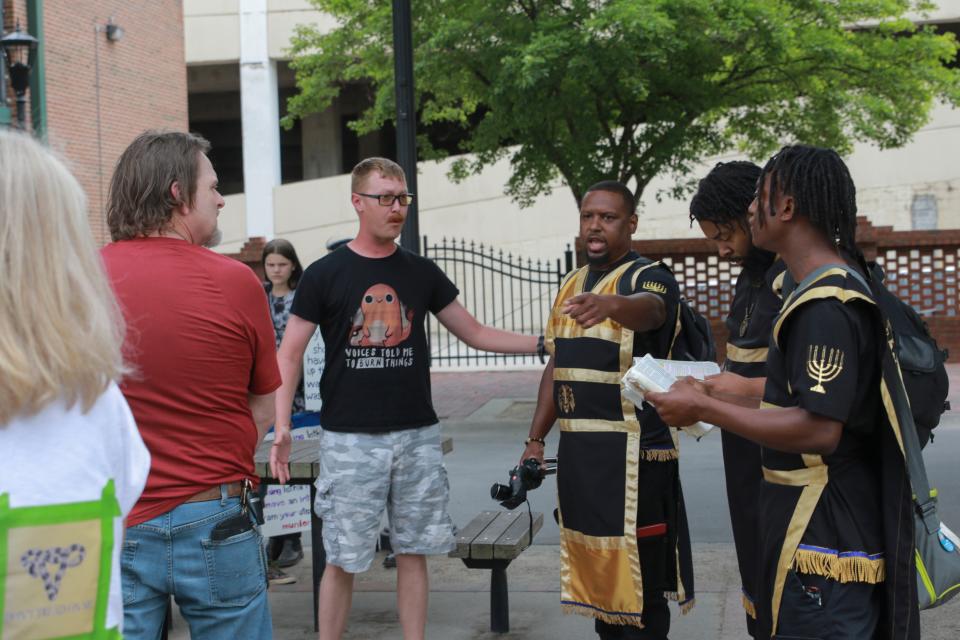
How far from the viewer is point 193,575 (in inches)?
119

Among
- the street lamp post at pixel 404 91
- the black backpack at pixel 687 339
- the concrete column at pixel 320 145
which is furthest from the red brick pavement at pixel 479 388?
the concrete column at pixel 320 145

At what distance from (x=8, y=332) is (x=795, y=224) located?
1.95m

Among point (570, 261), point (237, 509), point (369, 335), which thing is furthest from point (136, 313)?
point (570, 261)

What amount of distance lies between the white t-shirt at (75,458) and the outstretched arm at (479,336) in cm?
293

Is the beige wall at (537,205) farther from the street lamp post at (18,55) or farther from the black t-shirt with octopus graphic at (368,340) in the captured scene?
the black t-shirt with octopus graphic at (368,340)

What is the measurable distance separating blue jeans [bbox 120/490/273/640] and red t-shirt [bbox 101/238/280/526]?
2.3 inches

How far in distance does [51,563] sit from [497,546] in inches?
125

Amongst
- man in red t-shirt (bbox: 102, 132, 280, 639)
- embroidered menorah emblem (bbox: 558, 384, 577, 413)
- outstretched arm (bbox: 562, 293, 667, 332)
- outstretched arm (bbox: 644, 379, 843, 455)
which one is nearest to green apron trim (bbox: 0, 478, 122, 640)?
man in red t-shirt (bbox: 102, 132, 280, 639)

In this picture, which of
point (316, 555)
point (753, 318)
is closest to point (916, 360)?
point (753, 318)

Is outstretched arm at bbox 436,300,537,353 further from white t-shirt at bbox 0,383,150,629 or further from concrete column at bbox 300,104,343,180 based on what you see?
concrete column at bbox 300,104,343,180

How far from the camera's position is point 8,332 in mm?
1879

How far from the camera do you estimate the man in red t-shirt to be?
3.03 meters

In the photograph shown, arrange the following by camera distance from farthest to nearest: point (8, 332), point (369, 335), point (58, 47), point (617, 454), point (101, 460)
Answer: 1. point (58, 47)
2. point (369, 335)
3. point (617, 454)
4. point (101, 460)
5. point (8, 332)

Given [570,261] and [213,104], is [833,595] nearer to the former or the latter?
[570,261]
